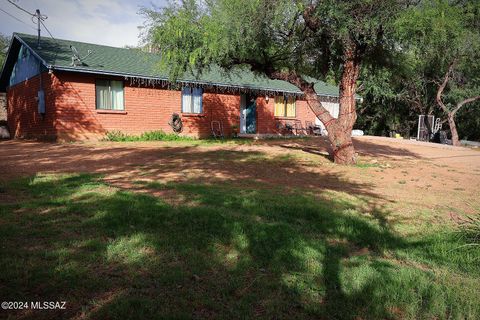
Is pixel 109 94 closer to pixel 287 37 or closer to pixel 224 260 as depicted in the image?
pixel 287 37

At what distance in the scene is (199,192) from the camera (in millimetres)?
6504

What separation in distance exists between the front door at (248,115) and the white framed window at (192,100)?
3.26m

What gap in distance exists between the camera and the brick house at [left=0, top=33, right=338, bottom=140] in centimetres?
1675

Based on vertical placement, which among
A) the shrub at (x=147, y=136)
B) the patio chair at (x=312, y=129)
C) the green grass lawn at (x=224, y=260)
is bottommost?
the green grass lawn at (x=224, y=260)

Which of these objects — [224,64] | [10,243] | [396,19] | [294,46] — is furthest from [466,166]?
[10,243]

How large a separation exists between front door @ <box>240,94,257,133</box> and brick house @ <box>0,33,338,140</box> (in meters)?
0.06

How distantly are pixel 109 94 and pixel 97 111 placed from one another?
108cm

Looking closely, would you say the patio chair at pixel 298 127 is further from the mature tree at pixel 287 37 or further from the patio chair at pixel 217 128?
the mature tree at pixel 287 37

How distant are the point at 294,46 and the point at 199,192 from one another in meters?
7.74

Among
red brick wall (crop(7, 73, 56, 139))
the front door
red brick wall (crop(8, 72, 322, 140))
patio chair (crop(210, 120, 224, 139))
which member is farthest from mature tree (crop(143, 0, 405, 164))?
the front door

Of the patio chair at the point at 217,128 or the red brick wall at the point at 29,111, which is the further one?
the patio chair at the point at 217,128

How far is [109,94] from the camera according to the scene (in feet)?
58.8

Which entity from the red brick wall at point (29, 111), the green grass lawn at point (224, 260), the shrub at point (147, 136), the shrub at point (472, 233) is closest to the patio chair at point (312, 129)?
the shrub at point (147, 136)

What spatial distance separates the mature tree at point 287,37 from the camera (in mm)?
10180
